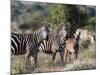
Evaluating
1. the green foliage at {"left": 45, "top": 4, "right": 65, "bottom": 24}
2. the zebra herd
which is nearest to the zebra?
the zebra herd

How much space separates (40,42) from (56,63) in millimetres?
328

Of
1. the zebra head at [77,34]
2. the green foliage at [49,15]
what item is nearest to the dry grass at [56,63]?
the zebra head at [77,34]

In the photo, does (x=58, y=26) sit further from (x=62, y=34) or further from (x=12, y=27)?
(x=12, y=27)

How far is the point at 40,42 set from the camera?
243 cm

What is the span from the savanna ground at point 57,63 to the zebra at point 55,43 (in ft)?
0.18

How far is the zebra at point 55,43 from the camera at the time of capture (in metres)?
2.45

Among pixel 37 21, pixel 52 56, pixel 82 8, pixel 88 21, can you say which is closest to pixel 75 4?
pixel 82 8

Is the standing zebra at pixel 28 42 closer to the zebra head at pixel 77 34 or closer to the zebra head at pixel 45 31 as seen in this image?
the zebra head at pixel 45 31

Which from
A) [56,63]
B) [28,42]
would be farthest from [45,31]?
[56,63]

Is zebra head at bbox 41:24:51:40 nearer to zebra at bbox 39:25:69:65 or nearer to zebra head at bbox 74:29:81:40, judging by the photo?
zebra at bbox 39:25:69:65

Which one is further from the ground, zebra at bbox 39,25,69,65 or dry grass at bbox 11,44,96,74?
zebra at bbox 39,25,69,65

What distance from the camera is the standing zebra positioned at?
2.33m

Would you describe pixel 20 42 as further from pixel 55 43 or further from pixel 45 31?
pixel 55 43

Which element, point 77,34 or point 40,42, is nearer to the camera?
point 40,42
